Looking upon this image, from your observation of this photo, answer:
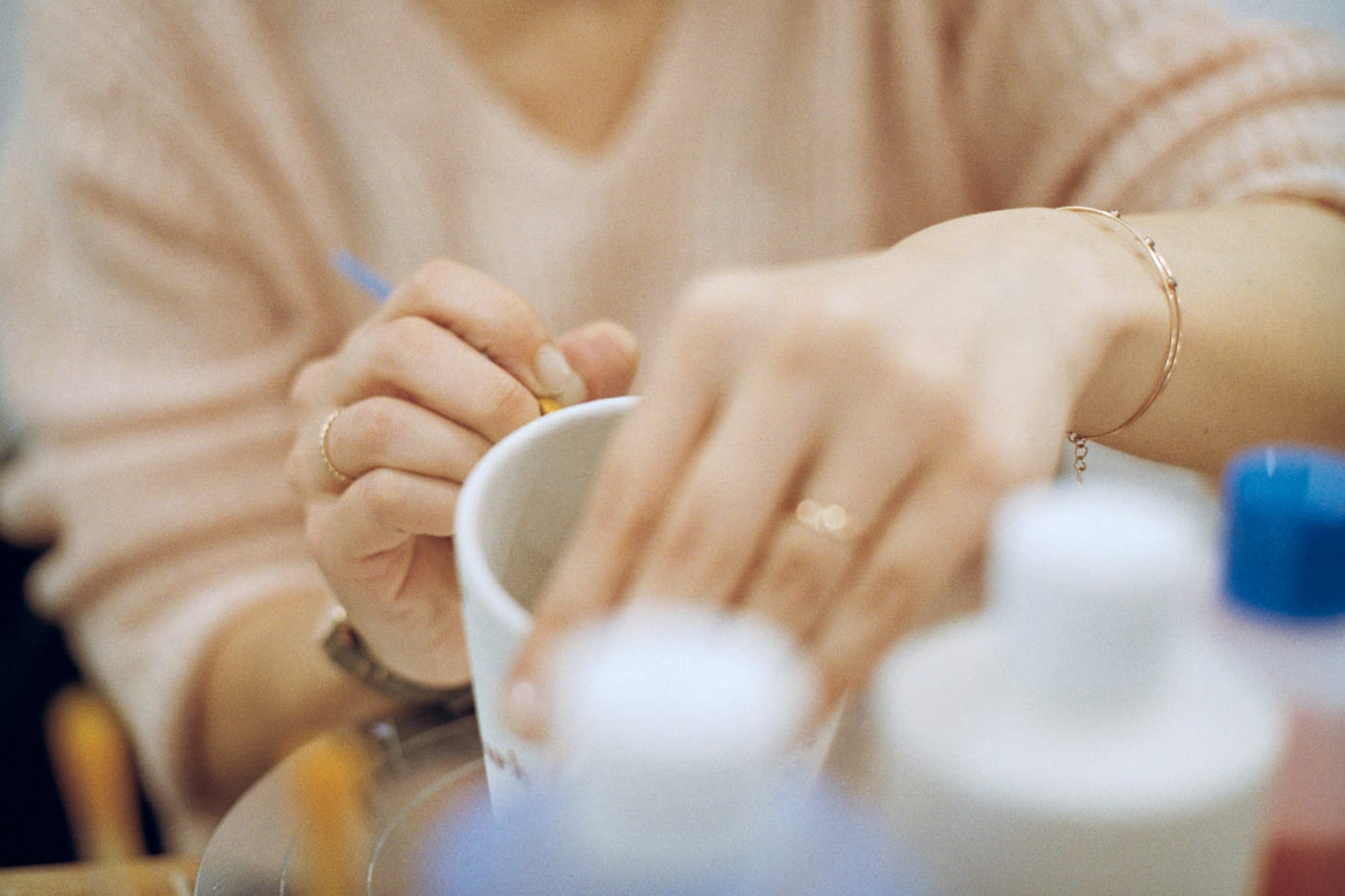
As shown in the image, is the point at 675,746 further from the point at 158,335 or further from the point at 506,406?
the point at 158,335

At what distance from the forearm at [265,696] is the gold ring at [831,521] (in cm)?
41

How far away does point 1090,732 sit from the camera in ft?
0.55

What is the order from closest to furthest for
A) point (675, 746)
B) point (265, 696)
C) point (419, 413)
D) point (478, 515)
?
point (675, 746)
point (478, 515)
point (419, 413)
point (265, 696)

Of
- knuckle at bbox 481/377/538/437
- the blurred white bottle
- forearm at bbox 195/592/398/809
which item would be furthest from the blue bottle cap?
forearm at bbox 195/592/398/809

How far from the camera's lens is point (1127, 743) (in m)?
0.17

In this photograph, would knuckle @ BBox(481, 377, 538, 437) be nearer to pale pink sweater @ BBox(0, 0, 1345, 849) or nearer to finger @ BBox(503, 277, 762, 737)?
finger @ BBox(503, 277, 762, 737)

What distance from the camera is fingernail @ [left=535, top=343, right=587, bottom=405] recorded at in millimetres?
363

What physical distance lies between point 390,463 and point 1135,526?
255 mm

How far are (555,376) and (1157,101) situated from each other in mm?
372

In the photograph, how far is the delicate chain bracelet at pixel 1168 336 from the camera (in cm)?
34

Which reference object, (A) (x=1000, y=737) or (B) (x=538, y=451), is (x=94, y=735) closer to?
(B) (x=538, y=451)

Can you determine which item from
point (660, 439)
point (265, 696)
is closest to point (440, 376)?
point (660, 439)

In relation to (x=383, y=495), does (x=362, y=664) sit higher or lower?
lower

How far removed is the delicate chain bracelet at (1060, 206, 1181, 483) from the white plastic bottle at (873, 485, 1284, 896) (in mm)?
170
